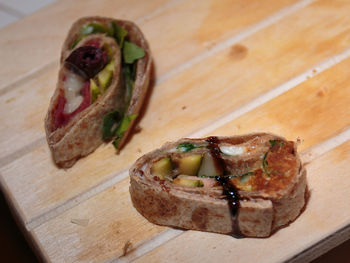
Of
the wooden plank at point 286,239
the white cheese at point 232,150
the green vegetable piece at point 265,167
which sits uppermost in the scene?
the green vegetable piece at point 265,167

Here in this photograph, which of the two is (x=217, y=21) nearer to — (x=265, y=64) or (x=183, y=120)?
(x=265, y=64)

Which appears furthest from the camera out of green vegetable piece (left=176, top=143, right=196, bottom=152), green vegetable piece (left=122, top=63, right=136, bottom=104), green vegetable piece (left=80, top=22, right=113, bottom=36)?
green vegetable piece (left=80, top=22, right=113, bottom=36)

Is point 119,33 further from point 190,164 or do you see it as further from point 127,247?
point 127,247

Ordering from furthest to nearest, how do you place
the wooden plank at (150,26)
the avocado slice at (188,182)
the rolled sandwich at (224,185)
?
1. the wooden plank at (150,26)
2. the avocado slice at (188,182)
3. the rolled sandwich at (224,185)

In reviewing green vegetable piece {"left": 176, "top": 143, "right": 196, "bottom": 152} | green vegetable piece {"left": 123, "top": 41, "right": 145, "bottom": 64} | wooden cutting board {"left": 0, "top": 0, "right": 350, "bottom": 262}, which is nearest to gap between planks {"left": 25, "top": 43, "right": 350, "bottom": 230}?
wooden cutting board {"left": 0, "top": 0, "right": 350, "bottom": 262}

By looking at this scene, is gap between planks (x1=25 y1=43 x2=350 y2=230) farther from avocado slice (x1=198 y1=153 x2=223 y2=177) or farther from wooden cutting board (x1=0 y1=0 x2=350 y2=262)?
Answer: avocado slice (x1=198 y1=153 x2=223 y2=177)

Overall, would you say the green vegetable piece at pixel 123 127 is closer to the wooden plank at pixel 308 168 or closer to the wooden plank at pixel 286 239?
the wooden plank at pixel 308 168

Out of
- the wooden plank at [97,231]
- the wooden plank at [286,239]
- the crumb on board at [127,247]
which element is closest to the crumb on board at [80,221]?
the wooden plank at [97,231]

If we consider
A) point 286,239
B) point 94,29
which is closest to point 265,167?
point 286,239
